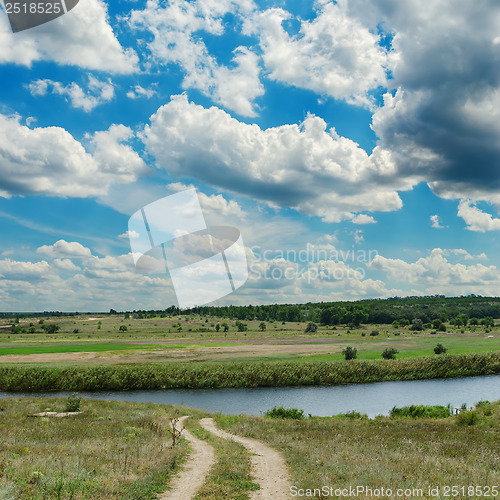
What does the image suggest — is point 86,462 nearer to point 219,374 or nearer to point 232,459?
point 232,459

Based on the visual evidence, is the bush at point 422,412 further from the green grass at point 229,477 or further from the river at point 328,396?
the green grass at point 229,477

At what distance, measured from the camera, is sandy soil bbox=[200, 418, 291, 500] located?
452 inches

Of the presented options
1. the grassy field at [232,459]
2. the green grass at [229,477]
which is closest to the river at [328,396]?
the grassy field at [232,459]

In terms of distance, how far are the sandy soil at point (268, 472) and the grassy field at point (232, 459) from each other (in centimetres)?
36

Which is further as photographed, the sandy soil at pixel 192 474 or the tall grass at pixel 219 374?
the tall grass at pixel 219 374

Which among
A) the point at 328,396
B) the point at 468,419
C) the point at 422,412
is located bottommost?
the point at 328,396

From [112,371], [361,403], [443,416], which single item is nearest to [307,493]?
[443,416]

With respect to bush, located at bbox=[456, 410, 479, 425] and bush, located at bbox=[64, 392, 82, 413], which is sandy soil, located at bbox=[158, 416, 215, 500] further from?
bush, located at bbox=[456, 410, 479, 425]

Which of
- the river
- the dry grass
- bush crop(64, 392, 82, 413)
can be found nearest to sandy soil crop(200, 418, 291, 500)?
the dry grass

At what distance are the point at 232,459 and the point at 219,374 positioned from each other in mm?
47413

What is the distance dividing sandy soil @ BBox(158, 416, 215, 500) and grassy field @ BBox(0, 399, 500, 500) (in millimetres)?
324

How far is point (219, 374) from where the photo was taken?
61469 millimetres

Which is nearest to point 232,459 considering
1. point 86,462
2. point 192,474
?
point 192,474

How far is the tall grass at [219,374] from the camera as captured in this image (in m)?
59.2
